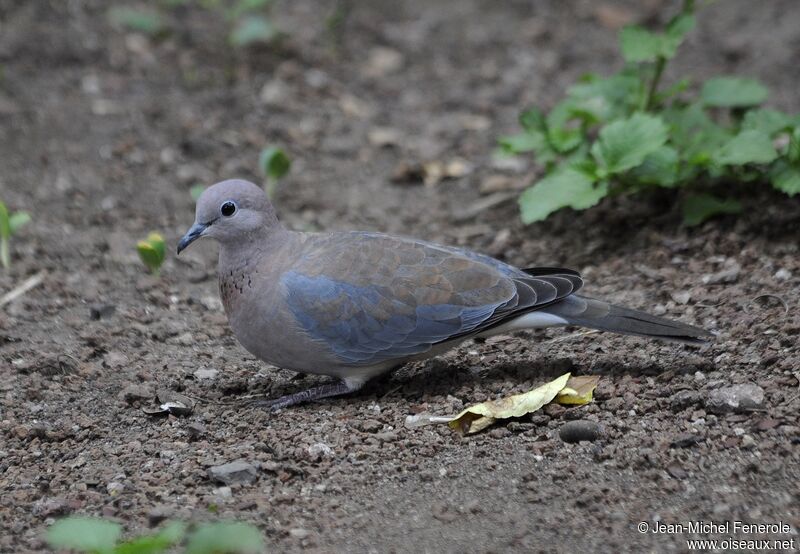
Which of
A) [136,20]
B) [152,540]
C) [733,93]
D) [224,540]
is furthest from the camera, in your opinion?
[136,20]

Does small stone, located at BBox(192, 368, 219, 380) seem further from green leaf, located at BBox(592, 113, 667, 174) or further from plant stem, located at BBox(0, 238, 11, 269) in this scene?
green leaf, located at BBox(592, 113, 667, 174)

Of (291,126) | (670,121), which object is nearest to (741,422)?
(670,121)

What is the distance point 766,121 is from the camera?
5.48 m

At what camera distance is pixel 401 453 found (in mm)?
3891

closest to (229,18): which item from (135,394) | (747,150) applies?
(747,150)

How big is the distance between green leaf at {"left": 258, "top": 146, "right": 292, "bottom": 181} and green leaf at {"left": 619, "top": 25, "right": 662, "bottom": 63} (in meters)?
2.01

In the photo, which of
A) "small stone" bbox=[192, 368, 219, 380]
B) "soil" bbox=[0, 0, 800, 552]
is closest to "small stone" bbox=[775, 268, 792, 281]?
"soil" bbox=[0, 0, 800, 552]

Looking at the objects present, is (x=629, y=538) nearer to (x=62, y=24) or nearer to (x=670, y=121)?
(x=670, y=121)

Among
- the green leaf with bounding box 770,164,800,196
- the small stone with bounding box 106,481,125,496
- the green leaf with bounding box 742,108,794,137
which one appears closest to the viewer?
the small stone with bounding box 106,481,125,496

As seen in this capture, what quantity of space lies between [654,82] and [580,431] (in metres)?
2.65

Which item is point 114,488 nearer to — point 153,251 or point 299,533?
point 299,533

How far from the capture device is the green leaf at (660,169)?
5.41m

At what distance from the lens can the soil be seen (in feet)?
11.6

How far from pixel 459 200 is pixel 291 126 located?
60.4 inches
